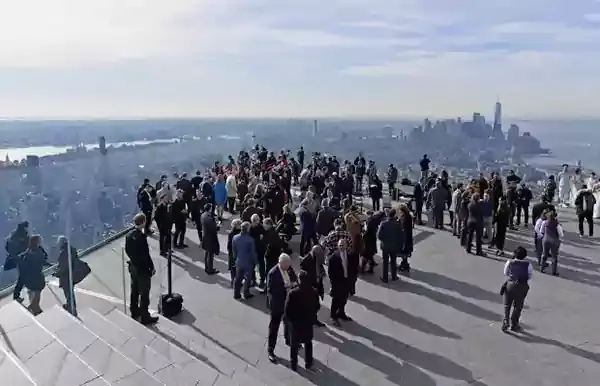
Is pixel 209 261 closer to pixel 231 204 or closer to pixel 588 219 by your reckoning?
pixel 231 204

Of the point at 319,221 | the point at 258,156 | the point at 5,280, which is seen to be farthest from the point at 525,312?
the point at 258,156

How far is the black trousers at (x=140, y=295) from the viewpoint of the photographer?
9.13 m

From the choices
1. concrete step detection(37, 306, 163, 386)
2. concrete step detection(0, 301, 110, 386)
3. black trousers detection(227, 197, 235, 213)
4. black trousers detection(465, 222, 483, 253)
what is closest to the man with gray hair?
concrete step detection(37, 306, 163, 386)

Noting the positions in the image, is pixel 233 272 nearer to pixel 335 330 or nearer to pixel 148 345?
pixel 335 330

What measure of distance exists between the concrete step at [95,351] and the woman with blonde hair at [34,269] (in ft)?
5.36

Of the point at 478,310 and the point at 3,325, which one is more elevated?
the point at 3,325

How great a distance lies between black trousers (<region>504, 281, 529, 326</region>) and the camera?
29.3ft

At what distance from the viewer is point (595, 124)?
61812 millimetres

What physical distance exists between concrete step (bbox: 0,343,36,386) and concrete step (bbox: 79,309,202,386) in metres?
1.24

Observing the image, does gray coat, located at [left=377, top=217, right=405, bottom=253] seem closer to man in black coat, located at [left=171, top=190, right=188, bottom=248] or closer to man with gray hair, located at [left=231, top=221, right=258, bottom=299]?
man with gray hair, located at [left=231, top=221, right=258, bottom=299]

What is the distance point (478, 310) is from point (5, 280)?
7955mm

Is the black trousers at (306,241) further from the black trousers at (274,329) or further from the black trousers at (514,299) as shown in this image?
the black trousers at (514,299)

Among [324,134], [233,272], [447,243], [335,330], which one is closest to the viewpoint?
[335,330]

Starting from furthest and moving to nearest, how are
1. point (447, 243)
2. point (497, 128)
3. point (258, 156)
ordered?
1. point (497, 128)
2. point (258, 156)
3. point (447, 243)
